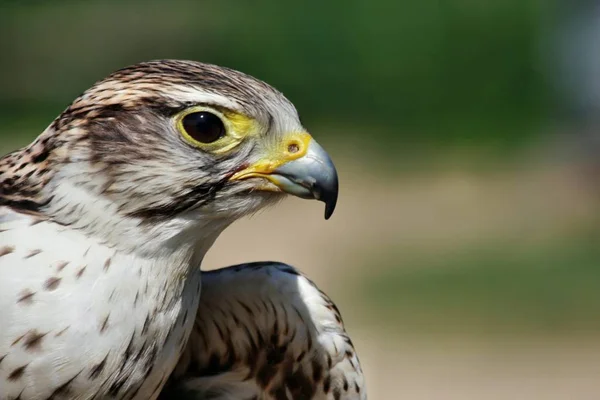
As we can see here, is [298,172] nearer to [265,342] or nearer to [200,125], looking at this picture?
[200,125]

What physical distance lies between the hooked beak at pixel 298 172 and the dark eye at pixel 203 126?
13cm

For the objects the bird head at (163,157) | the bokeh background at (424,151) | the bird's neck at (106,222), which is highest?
the bird head at (163,157)

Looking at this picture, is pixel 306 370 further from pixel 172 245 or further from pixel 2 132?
pixel 2 132

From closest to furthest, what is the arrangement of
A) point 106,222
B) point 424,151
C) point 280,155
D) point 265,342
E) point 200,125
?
point 106,222, point 200,125, point 280,155, point 265,342, point 424,151

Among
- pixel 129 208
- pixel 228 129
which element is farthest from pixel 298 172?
pixel 129 208

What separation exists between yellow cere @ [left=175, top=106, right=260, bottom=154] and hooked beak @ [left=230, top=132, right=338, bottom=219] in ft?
0.27

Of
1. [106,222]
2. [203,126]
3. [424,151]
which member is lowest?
[424,151]

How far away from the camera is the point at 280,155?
318 cm

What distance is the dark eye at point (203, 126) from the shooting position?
3.06 m

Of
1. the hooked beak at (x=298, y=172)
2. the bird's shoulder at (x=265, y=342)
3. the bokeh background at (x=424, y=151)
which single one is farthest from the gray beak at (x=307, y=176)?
the bokeh background at (x=424, y=151)

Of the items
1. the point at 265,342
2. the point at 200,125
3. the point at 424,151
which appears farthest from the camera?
the point at 424,151

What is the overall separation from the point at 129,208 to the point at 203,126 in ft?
0.99

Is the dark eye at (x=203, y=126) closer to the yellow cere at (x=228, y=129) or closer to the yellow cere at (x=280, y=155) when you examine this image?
the yellow cere at (x=228, y=129)

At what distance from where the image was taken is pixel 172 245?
3.03 meters
